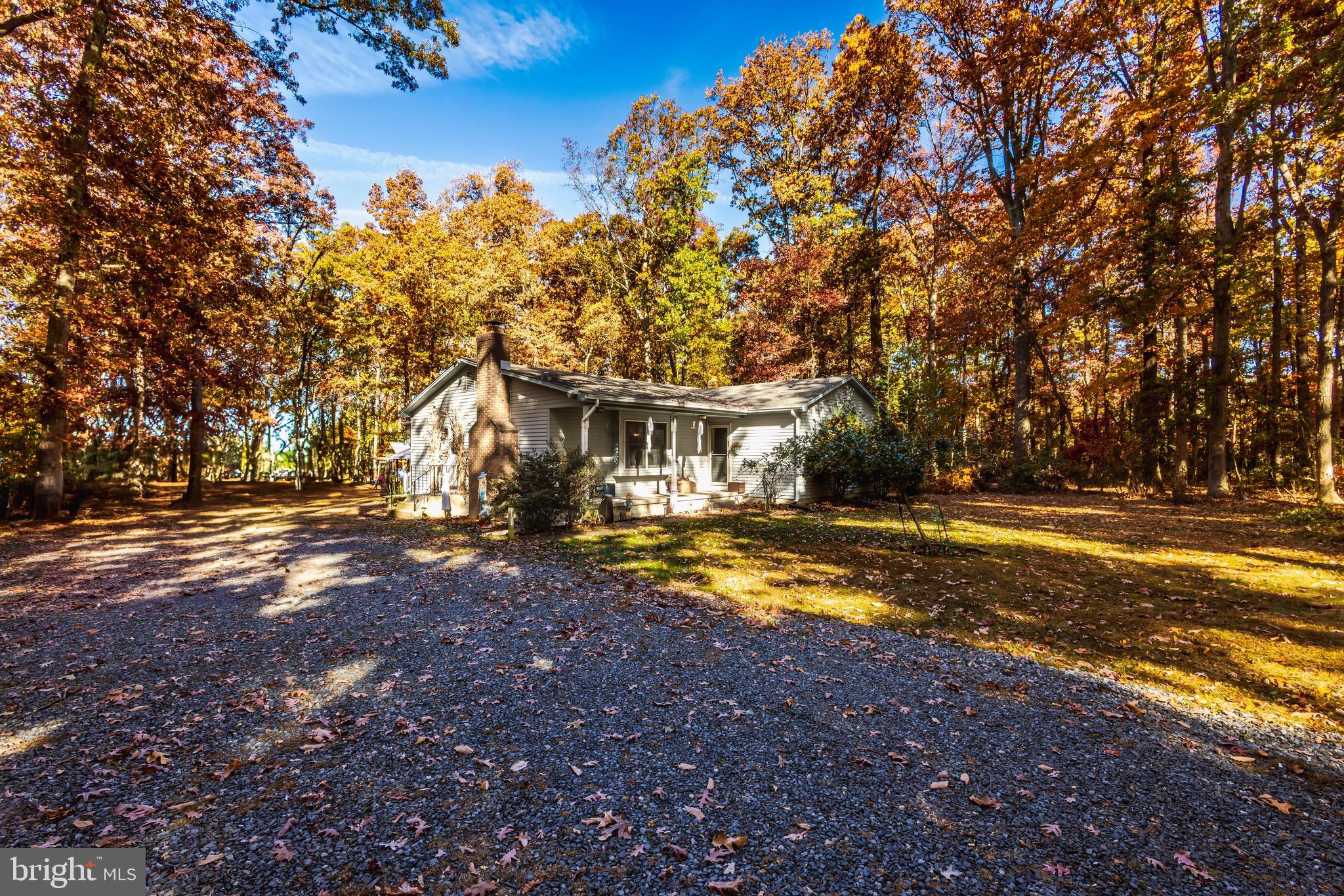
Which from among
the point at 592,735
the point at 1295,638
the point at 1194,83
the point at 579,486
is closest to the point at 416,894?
the point at 592,735

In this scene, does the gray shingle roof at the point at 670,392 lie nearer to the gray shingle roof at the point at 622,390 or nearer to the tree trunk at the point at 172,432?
the gray shingle roof at the point at 622,390

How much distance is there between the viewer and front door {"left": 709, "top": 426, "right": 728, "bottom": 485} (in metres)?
18.9

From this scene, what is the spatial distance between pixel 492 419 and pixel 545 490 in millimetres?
3437

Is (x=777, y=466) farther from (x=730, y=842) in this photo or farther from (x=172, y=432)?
(x=172, y=432)

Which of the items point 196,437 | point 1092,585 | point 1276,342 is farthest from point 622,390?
point 1276,342

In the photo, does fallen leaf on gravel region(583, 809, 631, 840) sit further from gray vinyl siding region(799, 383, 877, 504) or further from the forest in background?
gray vinyl siding region(799, 383, 877, 504)

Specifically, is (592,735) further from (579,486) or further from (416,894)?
(579,486)

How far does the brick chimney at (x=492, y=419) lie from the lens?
1397 cm

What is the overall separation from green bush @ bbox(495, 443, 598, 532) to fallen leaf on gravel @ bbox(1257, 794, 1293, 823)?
1117 cm

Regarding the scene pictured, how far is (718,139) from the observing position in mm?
28453

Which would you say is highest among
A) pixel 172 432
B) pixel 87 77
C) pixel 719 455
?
→ pixel 87 77

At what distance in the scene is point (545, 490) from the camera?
12086mm

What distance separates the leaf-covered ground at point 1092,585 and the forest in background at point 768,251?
7.08 metres

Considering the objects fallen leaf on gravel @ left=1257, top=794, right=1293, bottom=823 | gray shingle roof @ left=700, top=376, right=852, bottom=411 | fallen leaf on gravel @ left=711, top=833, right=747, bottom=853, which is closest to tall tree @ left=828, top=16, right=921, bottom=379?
gray shingle roof @ left=700, top=376, right=852, bottom=411
